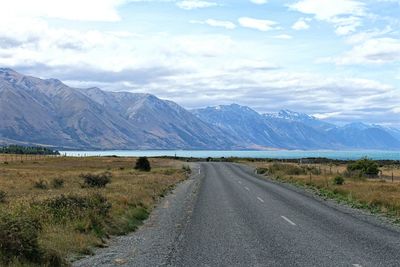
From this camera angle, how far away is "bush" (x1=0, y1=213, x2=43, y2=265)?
9.79 meters

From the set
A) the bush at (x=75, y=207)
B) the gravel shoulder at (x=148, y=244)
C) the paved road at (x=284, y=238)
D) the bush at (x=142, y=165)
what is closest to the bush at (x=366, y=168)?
the bush at (x=142, y=165)

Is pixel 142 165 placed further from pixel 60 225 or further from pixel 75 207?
pixel 60 225

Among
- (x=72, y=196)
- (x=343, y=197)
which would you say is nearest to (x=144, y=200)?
(x=72, y=196)

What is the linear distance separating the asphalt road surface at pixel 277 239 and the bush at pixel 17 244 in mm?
1994

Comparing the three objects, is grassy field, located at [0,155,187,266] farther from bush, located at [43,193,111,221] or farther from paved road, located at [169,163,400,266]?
paved road, located at [169,163,400,266]

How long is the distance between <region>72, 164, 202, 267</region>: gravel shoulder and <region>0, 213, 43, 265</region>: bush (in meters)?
1.00

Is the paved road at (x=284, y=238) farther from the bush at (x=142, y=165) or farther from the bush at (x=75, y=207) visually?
the bush at (x=142, y=165)

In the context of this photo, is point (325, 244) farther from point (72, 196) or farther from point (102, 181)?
point (102, 181)

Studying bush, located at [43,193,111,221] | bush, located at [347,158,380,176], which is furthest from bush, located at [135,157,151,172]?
bush, located at [43,193,111,221]

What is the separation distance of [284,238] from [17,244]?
7.17m


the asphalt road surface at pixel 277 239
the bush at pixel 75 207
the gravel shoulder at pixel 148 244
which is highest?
the bush at pixel 75 207

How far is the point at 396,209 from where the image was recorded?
69.1 feet

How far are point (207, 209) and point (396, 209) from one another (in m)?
8.19

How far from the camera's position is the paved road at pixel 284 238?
423 inches
